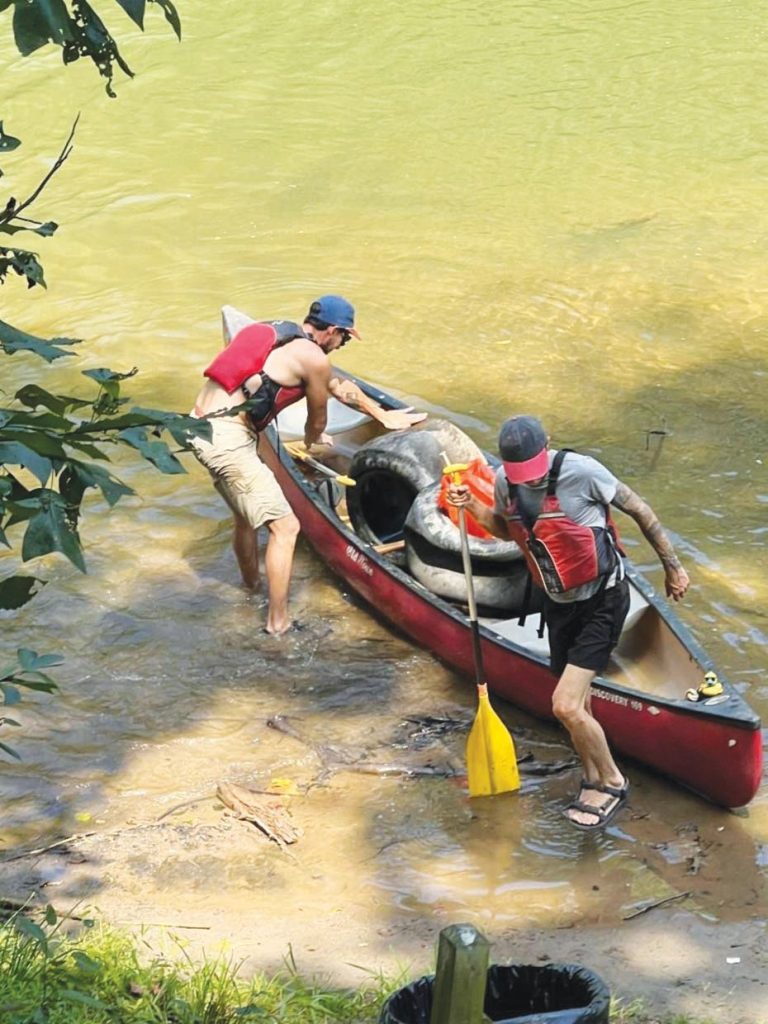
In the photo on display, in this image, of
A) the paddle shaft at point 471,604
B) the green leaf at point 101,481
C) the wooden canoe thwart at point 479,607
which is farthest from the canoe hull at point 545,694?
the green leaf at point 101,481

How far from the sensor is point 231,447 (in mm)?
8211

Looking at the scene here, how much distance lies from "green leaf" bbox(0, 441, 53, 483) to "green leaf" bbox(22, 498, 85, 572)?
0.28ft

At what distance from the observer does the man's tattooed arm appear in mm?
6258

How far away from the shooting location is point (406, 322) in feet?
40.5

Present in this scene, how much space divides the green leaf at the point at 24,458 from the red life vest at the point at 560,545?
11.8 ft

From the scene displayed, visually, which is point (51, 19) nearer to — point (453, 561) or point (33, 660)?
point (33, 660)

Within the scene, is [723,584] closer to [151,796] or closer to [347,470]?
[347,470]

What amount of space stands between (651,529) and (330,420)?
417 centimetres

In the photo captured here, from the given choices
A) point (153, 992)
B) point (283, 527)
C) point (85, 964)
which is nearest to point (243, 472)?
point (283, 527)

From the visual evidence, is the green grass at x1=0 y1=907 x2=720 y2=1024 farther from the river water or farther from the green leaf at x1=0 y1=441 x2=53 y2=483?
the green leaf at x1=0 y1=441 x2=53 y2=483

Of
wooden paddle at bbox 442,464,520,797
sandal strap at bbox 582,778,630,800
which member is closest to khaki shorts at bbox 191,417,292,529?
wooden paddle at bbox 442,464,520,797

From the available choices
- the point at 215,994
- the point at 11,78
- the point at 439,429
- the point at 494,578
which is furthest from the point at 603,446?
the point at 11,78

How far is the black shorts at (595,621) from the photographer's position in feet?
Result: 21.2

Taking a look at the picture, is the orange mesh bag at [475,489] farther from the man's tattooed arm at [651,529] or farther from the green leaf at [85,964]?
the green leaf at [85,964]
